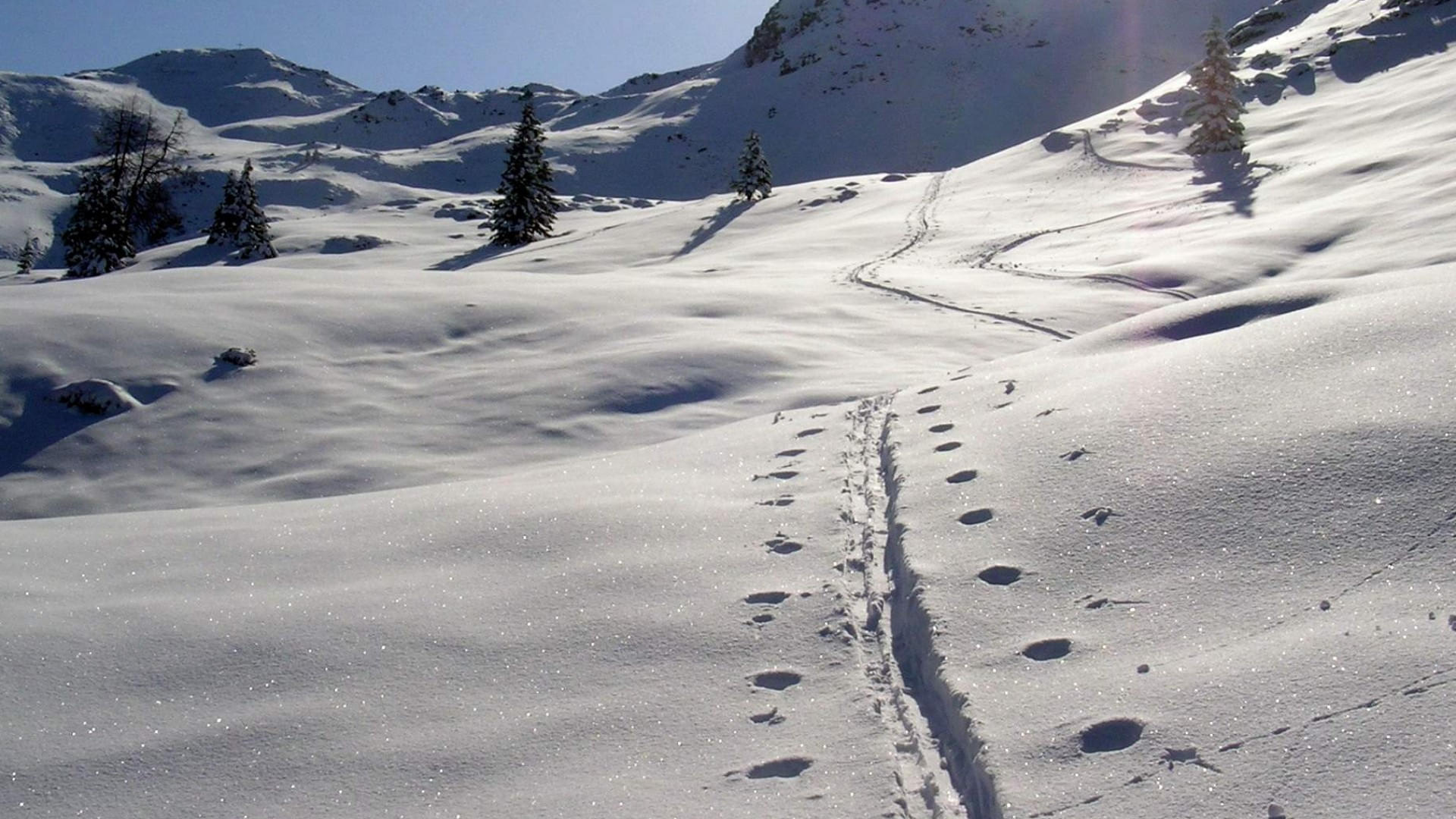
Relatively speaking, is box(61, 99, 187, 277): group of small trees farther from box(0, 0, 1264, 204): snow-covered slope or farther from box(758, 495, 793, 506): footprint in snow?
box(758, 495, 793, 506): footprint in snow

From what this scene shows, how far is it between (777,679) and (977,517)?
1886 mm

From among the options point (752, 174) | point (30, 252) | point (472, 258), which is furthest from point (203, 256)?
point (30, 252)

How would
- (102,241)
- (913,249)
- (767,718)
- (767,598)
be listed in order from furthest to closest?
1. (102,241)
2. (913,249)
3. (767,598)
4. (767,718)

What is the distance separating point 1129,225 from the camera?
21500 mm

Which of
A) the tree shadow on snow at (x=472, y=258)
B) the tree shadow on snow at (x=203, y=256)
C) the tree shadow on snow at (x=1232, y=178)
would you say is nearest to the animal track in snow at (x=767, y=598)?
the tree shadow on snow at (x=1232, y=178)

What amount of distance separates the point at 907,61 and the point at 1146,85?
19.3 meters

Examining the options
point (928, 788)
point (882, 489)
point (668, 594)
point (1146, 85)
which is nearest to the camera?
point (928, 788)

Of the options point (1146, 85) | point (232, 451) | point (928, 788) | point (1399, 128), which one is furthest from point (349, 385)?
point (1146, 85)

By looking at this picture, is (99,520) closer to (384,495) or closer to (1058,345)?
(384,495)

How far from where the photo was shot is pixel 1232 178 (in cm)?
2381

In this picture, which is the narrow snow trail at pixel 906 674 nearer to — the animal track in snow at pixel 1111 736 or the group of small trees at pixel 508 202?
the animal track in snow at pixel 1111 736

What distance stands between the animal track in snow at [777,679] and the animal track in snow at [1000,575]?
115cm

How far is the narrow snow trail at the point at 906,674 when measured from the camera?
347 cm

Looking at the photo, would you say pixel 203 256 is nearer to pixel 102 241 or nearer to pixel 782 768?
pixel 102 241
